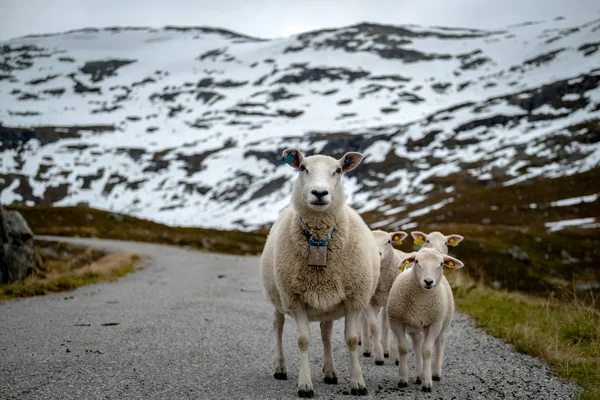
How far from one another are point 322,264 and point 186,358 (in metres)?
2.83

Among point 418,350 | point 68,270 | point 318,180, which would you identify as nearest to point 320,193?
point 318,180

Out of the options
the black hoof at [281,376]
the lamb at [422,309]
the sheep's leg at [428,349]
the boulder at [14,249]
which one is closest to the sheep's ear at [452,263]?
the lamb at [422,309]

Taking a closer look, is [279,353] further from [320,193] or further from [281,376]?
[320,193]

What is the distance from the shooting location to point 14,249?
705 inches

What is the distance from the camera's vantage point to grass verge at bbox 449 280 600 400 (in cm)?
707

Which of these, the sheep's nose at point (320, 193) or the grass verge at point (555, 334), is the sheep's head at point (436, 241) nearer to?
the grass verge at point (555, 334)

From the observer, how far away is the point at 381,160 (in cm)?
15062

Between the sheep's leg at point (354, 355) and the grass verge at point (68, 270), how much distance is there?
423 inches

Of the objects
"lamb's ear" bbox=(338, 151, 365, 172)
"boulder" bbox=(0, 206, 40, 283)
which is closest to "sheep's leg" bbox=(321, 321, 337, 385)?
"lamb's ear" bbox=(338, 151, 365, 172)

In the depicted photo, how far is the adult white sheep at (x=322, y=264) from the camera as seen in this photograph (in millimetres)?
6684

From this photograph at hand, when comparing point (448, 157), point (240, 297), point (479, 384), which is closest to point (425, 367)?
point (479, 384)

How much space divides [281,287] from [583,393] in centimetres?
415

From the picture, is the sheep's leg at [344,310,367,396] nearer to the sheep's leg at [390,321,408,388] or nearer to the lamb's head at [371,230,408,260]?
the sheep's leg at [390,321,408,388]

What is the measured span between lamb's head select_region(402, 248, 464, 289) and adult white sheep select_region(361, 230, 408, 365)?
522mm
